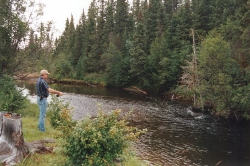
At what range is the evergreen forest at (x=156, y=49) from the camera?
1788 centimetres

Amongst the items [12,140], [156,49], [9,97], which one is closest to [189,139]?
[9,97]

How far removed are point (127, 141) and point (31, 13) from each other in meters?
15.3

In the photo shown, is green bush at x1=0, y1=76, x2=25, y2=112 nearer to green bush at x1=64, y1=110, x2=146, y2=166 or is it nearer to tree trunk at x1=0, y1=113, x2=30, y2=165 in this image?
tree trunk at x1=0, y1=113, x2=30, y2=165

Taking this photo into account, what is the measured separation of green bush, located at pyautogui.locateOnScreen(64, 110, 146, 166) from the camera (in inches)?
203

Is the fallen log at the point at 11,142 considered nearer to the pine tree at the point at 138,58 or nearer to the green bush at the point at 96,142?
the green bush at the point at 96,142

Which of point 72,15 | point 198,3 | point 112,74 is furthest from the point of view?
point 72,15

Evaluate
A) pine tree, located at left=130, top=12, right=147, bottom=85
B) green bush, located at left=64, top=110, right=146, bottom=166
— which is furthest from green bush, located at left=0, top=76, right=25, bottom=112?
pine tree, located at left=130, top=12, right=147, bottom=85

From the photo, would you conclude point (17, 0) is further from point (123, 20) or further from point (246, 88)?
point (123, 20)

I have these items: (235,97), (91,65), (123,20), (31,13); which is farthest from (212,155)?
(123,20)

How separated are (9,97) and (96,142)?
10.2 meters

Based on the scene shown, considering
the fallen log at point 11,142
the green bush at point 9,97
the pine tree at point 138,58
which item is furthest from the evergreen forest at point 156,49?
the fallen log at point 11,142

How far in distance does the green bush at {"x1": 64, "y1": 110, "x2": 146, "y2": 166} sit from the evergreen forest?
12680 mm

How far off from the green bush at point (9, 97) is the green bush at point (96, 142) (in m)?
8.91

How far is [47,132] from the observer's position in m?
10.1
